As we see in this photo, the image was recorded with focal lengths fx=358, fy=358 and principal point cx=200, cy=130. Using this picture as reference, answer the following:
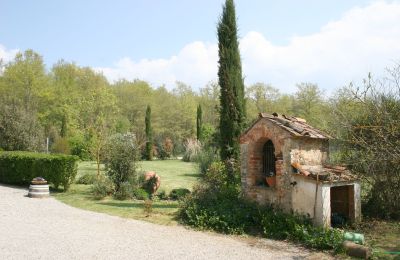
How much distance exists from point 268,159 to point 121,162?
21.3ft

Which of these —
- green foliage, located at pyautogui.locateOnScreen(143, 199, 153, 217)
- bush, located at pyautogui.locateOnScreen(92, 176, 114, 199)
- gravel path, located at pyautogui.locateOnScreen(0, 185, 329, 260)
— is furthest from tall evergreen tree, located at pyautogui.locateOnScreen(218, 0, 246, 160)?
gravel path, located at pyautogui.locateOnScreen(0, 185, 329, 260)

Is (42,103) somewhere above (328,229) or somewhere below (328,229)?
above

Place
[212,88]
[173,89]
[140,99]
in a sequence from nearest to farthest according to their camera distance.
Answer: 1. [140,99]
2. [212,88]
3. [173,89]

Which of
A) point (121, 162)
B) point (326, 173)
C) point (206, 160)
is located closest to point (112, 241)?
point (326, 173)

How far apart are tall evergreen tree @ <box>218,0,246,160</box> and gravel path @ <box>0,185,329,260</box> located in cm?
518

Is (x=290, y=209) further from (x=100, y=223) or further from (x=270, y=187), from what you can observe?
(x=100, y=223)

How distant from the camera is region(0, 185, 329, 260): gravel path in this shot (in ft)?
22.4

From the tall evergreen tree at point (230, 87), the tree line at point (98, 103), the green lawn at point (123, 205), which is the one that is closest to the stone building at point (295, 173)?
the green lawn at point (123, 205)

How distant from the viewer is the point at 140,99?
4403 cm

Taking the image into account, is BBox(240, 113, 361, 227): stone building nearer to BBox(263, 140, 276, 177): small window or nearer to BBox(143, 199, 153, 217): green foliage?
BBox(263, 140, 276, 177): small window

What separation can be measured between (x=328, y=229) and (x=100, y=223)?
226 inches

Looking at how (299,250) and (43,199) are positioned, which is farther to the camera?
(43,199)

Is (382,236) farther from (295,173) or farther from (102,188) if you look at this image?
(102,188)

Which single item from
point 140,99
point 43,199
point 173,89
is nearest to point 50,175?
point 43,199
